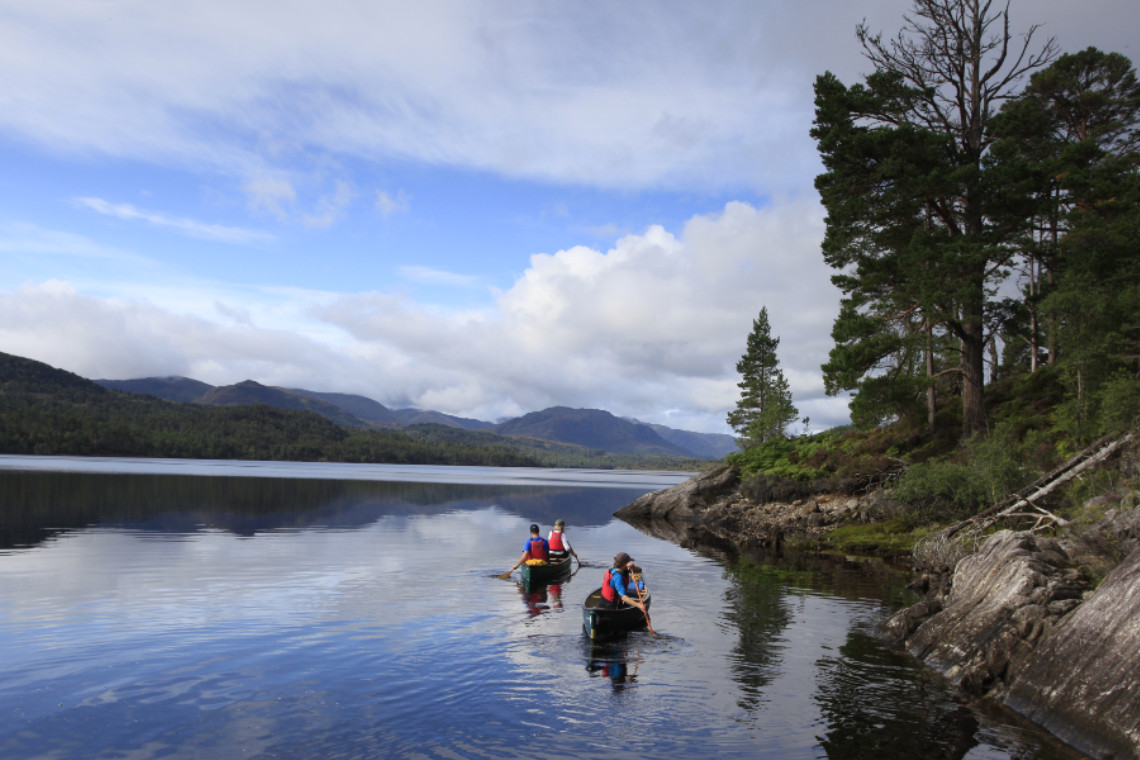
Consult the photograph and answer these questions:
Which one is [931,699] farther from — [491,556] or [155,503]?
[155,503]

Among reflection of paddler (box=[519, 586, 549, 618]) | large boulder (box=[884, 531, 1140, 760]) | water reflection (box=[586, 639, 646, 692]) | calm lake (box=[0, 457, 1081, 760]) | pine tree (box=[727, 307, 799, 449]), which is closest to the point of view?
large boulder (box=[884, 531, 1140, 760])

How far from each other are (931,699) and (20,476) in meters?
88.4

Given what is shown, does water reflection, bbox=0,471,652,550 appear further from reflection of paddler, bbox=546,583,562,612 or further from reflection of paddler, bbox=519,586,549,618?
reflection of paddler, bbox=519,586,549,618

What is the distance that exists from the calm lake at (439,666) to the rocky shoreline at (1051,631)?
62 centimetres

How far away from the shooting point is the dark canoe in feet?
57.3

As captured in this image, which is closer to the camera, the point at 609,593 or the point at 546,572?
the point at 609,593

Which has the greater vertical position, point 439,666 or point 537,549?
point 537,549

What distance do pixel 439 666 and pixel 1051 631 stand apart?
37.7ft

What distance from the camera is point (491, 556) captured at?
33.7 meters

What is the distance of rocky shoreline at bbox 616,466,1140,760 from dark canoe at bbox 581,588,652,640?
21.0 ft

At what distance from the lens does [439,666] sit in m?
14.6

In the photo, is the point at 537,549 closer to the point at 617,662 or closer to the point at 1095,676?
the point at 617,662

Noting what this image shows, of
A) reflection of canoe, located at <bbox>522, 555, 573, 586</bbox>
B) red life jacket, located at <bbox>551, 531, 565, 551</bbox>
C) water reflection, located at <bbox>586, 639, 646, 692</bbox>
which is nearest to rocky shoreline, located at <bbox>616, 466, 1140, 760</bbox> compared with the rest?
water reflection, located at <bbox>586, 639, 646, 692</bbox>

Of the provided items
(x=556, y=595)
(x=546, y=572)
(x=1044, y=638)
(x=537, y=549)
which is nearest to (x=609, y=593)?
(x=556, y=595)
